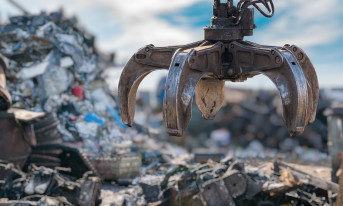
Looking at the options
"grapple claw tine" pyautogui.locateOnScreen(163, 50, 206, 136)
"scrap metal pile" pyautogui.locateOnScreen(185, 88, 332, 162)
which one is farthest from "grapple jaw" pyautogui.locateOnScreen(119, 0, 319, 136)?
"scrap metal pile" pyautogui.locateOnScreen(185, 88, 332, 162)

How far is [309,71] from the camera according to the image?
11.6 ft

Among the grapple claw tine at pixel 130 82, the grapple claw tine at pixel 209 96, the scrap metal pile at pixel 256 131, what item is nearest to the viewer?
the grapple claw tine at pixel 130 82

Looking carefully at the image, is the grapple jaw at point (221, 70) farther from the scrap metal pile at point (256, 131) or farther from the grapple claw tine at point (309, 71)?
the scrap metal pile at point (256, 131)

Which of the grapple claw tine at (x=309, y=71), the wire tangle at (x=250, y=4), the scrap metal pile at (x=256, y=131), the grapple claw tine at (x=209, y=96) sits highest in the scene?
the wire tangle at (x=250, y=4)

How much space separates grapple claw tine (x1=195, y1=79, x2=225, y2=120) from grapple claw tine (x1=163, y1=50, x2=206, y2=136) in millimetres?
954

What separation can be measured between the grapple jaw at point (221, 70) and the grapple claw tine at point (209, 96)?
10cm

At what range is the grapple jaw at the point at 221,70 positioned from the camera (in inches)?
116

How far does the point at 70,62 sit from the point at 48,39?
1.06m

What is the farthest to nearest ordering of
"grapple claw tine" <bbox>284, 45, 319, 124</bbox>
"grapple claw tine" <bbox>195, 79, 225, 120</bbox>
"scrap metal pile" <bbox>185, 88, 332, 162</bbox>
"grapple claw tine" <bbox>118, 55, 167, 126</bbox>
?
"scrap metal pile" <bbox>185, 88, 332, 162</bbox> → "grapple claw tine" <bbox>195, 79, 225, 120</bbox> → "grapple claw tine" <bbox>118, 55, 167, 126</bbox> → "grapple claw tine" <bbox>284, 45, 319, 124</bbox>

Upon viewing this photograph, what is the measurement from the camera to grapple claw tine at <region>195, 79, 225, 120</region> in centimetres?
405

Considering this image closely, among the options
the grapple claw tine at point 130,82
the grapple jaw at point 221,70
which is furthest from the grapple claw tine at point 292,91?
the grapple claw tine at point 130,82

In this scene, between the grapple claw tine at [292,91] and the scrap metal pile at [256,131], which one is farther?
the scrap metal pile at [256,131]

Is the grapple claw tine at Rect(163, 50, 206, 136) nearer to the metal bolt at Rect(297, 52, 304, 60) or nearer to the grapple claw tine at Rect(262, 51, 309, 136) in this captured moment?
the grapple claw tine at Rect(262, 51, 309, 136)

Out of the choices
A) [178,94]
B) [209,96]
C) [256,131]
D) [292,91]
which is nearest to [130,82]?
[178,94]
